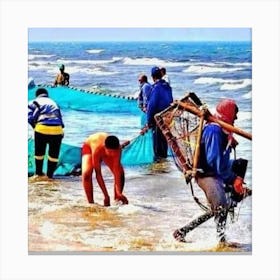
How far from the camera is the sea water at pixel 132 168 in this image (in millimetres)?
3238

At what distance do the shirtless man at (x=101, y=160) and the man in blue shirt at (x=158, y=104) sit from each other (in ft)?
0.37

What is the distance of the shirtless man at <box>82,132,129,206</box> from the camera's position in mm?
3254

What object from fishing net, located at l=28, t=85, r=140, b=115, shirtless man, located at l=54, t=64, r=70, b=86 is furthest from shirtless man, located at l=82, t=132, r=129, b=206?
shirtless man, located at l=54, t=64, r=70, b=86

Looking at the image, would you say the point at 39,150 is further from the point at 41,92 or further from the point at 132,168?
the point at 132,168

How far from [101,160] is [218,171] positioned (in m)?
0.43

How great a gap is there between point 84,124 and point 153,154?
28 centimetres

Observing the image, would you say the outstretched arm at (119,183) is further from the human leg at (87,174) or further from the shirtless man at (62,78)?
the shirtless man at (62,78)

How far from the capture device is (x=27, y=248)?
3244 millimetres

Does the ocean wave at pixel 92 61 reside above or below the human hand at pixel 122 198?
above

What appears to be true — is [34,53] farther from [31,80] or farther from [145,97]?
[145,97]

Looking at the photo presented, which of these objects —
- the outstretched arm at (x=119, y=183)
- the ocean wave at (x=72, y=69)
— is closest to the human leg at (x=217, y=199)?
the outstretched arm at (x=119, y=183)

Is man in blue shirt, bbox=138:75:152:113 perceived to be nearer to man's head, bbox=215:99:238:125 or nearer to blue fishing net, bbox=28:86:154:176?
blue fishing net, bbox=28:86:154:176

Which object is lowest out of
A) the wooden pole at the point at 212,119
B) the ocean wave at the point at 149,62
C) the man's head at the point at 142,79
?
the wooden pole at the point at 212,119
